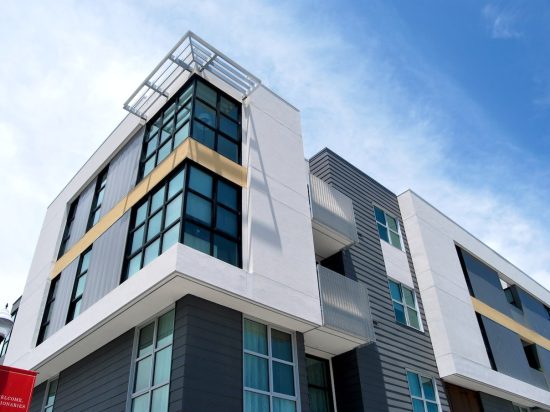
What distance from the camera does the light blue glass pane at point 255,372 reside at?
11.1 meters

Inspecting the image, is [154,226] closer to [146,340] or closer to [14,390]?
[146,340]

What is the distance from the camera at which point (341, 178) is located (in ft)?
62.2

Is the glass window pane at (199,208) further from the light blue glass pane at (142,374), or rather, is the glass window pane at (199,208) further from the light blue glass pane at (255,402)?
the light blue glass pane at (255,402)

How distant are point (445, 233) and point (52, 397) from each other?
1580 cm

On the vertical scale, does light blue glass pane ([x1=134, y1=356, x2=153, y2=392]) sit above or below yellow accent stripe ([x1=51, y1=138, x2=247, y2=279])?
below

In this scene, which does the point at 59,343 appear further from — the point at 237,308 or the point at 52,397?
the point at 237,308

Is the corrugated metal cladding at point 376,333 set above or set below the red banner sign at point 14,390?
above

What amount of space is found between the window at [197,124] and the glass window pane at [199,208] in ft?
5.73

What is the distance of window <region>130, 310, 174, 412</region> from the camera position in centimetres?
1051

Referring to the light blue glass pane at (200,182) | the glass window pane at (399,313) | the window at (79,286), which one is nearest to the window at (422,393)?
the glass window pane at (399,313)

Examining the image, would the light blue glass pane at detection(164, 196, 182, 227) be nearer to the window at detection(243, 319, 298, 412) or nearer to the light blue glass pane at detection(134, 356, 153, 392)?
the window at detection(243, 319, 298, 412)

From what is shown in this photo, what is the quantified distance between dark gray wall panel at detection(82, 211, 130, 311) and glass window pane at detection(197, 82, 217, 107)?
379 centimetres

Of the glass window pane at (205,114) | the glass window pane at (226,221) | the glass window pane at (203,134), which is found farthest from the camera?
the glass window pane at (205,114)

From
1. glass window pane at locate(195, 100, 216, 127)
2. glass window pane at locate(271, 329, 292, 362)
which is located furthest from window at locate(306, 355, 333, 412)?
glass window pane at locate(195, 100, 216, 127)
